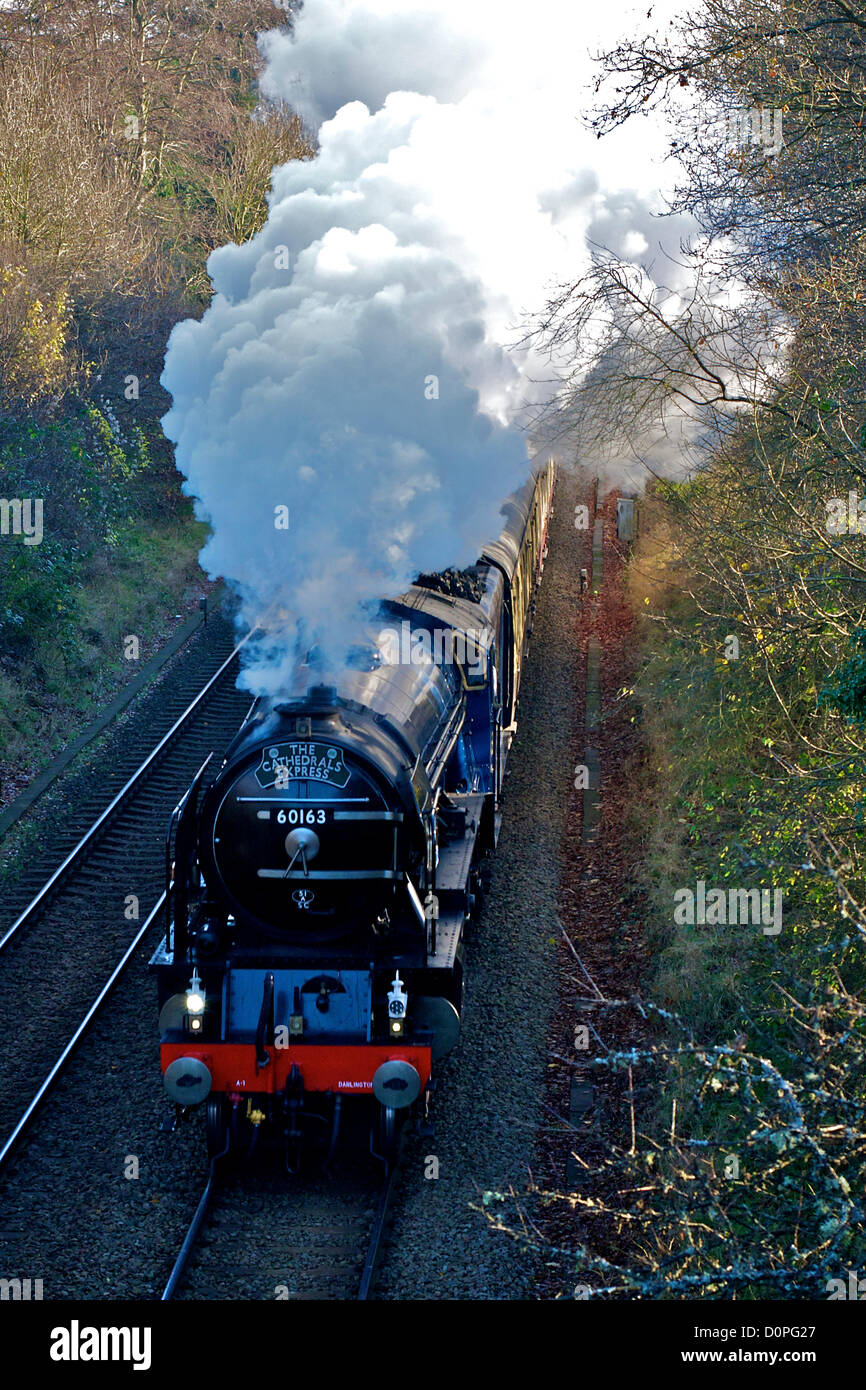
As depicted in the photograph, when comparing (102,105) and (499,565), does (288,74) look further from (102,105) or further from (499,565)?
(102,105)

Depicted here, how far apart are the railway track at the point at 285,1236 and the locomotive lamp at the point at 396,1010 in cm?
102

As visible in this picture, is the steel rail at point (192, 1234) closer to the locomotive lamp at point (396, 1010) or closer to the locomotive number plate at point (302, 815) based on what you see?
the locomotive lamp at point (396, 1010)

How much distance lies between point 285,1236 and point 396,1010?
1.59 metres

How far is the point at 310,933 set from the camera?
8094 mm

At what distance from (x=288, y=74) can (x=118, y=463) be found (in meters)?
11.0

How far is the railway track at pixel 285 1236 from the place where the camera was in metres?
6.93

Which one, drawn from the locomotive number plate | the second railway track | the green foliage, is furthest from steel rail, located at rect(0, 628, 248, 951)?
the green foliage

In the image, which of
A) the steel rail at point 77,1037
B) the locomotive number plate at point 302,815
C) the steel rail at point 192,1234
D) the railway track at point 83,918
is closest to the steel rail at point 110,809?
the railway track at point 83,918

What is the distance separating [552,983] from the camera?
34.2 ft

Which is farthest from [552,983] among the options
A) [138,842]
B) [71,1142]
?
[138,842]

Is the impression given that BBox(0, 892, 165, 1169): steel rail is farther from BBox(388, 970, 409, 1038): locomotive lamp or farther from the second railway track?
BBox(388, 970, 409, 1038): locomotive lamp

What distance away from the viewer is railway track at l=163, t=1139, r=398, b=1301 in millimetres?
6926
